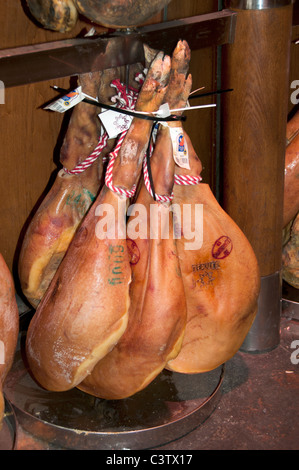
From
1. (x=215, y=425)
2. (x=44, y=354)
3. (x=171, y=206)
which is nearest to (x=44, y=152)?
(x=171, y=206)

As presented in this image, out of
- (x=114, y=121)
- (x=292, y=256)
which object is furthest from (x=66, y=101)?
(x=292, y=256)

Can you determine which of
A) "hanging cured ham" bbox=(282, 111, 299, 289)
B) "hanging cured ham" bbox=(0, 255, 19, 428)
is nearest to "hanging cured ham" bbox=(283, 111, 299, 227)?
"hanging cured ham" bbox=(282, 111, 299, 289)

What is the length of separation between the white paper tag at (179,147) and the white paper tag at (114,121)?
88mm

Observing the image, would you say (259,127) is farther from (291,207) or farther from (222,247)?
(291,207)

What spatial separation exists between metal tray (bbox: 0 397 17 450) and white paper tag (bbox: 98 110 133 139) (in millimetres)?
602

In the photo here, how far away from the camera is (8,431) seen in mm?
1241

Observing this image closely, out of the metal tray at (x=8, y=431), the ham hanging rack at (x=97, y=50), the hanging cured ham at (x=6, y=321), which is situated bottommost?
the metal tray at (x=8, y=431)

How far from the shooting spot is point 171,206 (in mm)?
1254

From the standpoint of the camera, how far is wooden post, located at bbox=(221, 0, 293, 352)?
1353 millimetres

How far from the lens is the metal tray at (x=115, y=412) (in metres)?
1.23

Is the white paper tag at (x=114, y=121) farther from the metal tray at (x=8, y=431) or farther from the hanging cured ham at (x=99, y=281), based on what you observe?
the metal tray at (x=8, y=431)

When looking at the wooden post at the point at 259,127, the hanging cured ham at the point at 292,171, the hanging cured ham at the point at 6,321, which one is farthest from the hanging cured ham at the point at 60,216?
the hanging cured ham at the point at 292,171

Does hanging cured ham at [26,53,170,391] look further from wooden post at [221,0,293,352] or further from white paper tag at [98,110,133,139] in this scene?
wooden post at [221,0,293,352]
